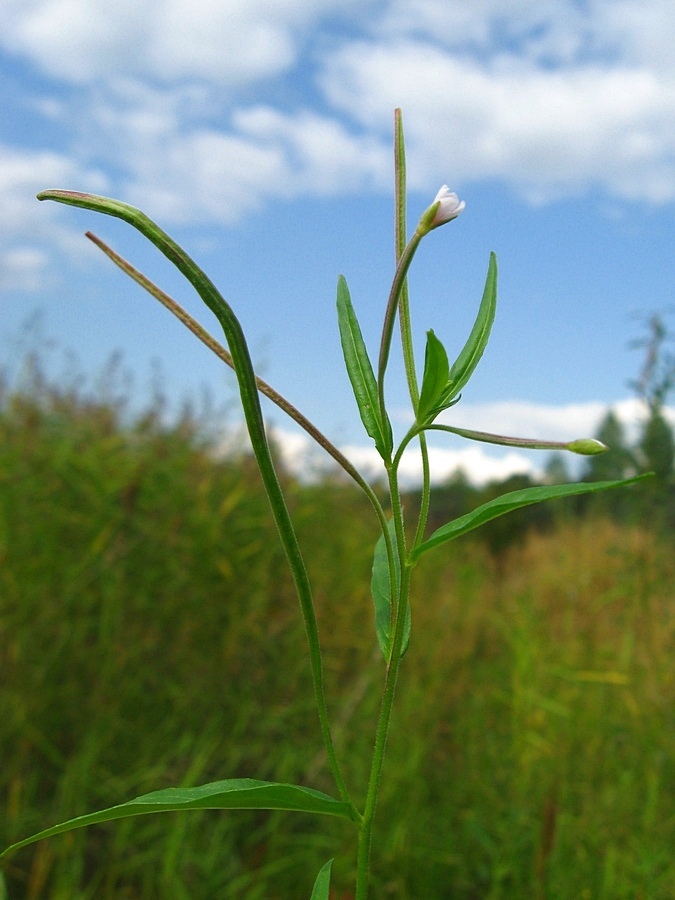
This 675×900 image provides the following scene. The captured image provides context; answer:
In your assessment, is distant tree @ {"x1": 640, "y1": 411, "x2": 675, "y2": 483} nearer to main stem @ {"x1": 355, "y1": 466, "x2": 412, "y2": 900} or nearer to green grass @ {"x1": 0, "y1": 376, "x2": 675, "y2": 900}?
green grass @ {"x1": 0, "y1": 376, "x2": 675, "y2": 900}

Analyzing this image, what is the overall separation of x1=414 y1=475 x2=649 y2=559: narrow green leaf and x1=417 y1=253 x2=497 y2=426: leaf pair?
0.04 m

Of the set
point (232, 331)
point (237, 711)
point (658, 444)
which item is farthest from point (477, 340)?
point (658, 444)

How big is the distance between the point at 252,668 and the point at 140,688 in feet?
0.96

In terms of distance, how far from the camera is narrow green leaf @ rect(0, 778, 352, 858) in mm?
271

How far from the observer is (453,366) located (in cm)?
36

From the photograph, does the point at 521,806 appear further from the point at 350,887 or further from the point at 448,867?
the point at 350,887

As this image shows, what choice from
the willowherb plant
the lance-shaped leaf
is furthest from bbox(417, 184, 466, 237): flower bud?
the lance-shaped leaf

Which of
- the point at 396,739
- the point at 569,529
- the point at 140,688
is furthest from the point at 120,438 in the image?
the point at 569,529

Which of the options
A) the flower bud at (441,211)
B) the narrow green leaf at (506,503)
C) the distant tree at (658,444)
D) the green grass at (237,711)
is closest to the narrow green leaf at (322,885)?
the narrow green leaf at (506,503)

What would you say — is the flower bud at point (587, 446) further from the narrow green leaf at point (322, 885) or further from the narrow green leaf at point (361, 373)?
the narrow green leaf at point (322, 885)

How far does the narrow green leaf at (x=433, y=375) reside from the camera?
0.33 meters

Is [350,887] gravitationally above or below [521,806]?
below

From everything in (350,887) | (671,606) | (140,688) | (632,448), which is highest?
(632,448)

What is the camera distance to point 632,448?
2281 mm
